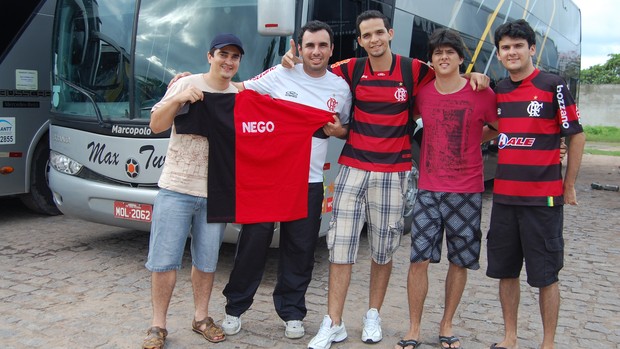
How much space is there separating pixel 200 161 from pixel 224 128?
0.25m

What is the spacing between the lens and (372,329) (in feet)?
12.8

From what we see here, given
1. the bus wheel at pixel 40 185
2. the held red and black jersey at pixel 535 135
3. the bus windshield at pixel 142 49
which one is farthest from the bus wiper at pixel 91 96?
the held red and black jersey at pixel 535 135

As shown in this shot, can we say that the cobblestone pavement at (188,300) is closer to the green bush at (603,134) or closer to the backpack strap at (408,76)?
the backpack strap at (408,76)

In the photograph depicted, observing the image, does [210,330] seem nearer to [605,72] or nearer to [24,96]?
[24,96]

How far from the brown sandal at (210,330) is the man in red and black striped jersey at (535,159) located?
1.89m

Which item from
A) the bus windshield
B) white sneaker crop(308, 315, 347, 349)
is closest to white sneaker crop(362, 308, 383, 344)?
white sneaker crop(308, 315, 347, 349)

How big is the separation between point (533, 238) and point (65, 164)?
4158 mm

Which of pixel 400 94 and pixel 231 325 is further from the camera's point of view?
pixel 231 325

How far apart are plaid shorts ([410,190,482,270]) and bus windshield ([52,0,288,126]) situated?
191 cm

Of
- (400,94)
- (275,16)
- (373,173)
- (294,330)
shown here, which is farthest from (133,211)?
(400,94)

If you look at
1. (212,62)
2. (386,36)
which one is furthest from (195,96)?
(386,36)

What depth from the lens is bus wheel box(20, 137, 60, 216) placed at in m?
7.46

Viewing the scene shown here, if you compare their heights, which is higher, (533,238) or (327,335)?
(533,238)

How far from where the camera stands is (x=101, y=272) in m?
5.34
